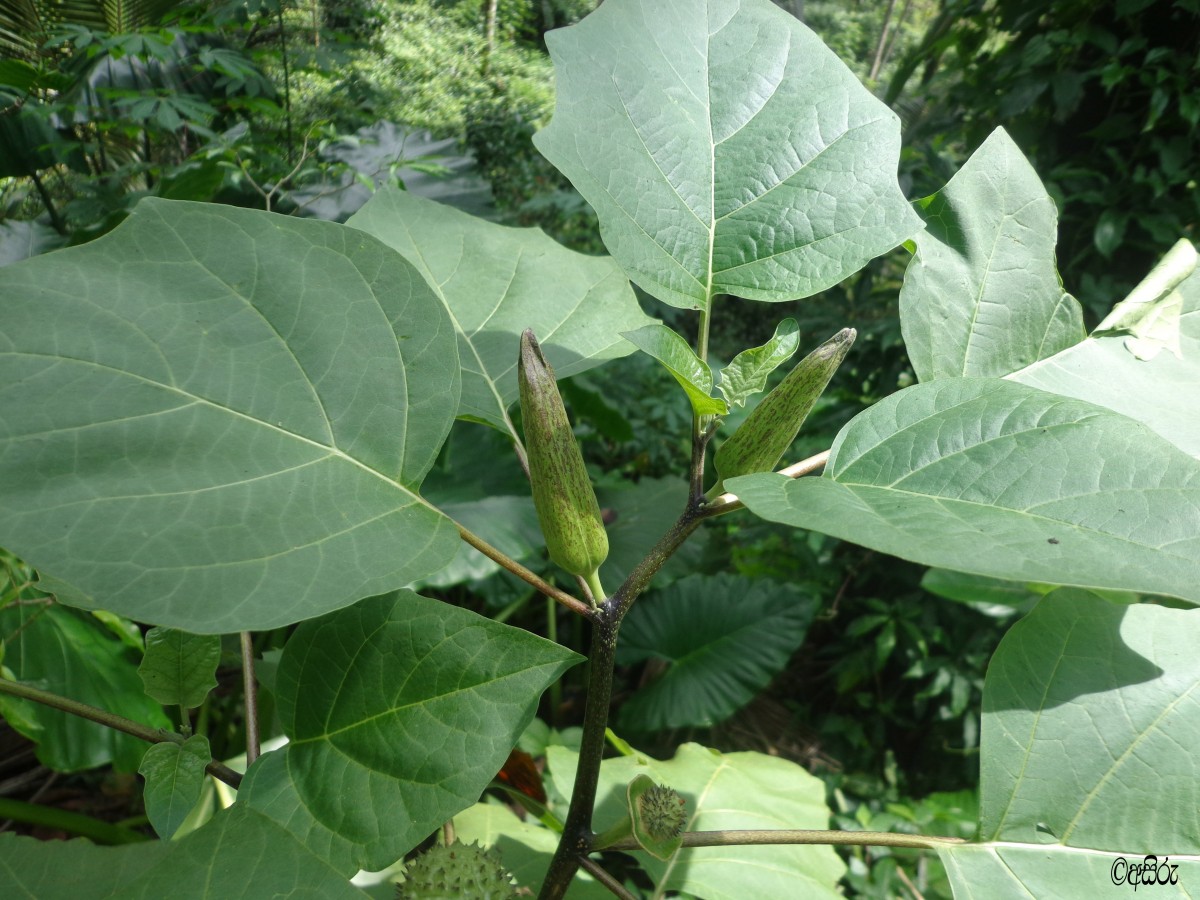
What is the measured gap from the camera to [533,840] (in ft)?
2.48

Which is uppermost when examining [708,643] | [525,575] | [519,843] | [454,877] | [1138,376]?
[1138,376]

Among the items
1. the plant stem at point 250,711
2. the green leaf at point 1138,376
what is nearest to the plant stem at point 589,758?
the plant stem at point 250,711

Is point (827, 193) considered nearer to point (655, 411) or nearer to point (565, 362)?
point (565, 362)

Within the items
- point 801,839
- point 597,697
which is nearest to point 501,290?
point 597,697

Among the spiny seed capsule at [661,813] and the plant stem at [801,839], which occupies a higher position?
the plant stem at [801,839]

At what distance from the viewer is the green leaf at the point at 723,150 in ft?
1.56

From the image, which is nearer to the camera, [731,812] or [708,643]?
[731,812]

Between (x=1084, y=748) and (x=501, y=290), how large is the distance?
488 mm

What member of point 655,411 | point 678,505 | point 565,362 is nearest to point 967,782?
point 678,505

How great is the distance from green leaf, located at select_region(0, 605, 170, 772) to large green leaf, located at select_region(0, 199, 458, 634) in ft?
2.73

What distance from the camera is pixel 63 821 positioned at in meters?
0.95

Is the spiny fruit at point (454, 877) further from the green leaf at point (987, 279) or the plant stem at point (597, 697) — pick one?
the green leaf at point (987, 279)

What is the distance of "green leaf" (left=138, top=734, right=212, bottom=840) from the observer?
417 mm

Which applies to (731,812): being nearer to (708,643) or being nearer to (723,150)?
(723,150)
